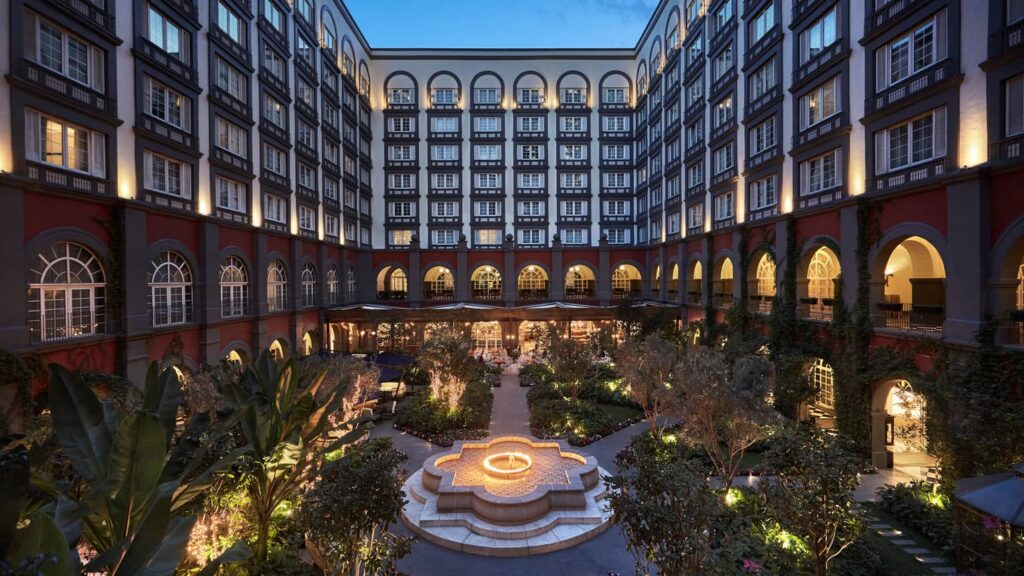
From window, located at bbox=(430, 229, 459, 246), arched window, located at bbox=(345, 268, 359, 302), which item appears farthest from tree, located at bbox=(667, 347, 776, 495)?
window, located at bbox=(430, 229, 459, 246)

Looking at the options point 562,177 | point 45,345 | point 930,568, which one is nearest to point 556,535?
point 930,568

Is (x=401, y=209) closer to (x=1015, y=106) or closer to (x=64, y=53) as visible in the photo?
(x=64, y=53)

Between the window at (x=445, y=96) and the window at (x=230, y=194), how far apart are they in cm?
2318

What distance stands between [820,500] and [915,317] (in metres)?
11.8

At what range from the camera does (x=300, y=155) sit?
29516mm

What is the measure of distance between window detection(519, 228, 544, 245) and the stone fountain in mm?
28982

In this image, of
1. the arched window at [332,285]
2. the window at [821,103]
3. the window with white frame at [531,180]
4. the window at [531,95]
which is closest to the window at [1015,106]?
the window at [821,103]

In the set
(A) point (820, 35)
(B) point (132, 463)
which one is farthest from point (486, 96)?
(B) point (132, 463)

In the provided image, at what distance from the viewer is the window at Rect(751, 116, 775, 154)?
74.1ft

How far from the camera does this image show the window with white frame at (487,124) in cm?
4219

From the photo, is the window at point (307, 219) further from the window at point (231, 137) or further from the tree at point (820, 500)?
the tree at point (820, 500)

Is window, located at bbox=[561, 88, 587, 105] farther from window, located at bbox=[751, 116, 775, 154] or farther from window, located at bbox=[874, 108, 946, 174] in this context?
window, located at bbox=[874, 108, 946, 174]

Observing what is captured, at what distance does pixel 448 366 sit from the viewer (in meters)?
19.5

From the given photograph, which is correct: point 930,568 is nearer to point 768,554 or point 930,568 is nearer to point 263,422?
point 768,554
